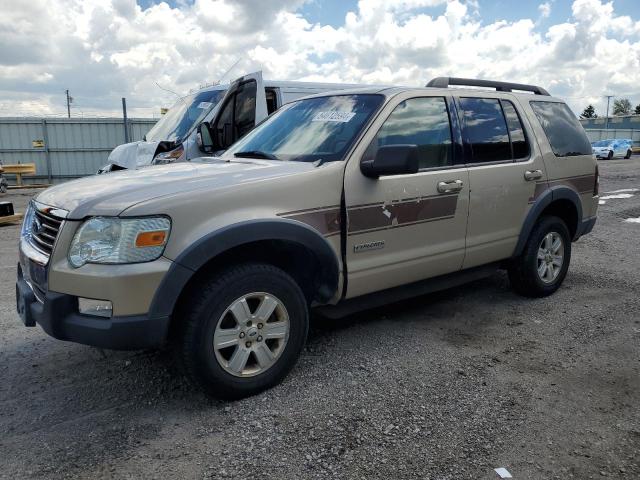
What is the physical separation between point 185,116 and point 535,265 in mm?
6411

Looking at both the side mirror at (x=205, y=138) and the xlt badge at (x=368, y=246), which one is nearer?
the xlt badge at (x=368, y=246)

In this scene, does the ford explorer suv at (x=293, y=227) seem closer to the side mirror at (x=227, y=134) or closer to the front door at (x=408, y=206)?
the front door at (x=408, y=206)

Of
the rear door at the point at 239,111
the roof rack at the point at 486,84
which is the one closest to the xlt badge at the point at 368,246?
the roof rack at the point at 486,84

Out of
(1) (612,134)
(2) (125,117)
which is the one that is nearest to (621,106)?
(1) (612,134)

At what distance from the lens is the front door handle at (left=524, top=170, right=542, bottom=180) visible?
15.2 feet

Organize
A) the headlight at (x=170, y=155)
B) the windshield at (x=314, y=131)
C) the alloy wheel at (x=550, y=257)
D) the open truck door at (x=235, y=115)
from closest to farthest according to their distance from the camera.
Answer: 1. the windshield at (x=314, y=131)
2. the alloy wheel at (x=550, y=257)
3. the open truck door at (x=235, y=115)
4. the headlight at (x=170, y=155)

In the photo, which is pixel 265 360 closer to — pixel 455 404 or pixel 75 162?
pixel 455 404

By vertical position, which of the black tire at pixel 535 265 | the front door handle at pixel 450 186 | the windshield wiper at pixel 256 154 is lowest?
the black tire at pixel 535 265

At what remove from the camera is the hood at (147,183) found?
2.84 metres

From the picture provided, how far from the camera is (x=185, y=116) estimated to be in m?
9.20

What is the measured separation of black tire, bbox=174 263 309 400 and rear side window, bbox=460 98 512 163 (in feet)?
6.51

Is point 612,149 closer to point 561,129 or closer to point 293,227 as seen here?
point 561,129

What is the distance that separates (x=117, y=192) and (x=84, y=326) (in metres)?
0.72

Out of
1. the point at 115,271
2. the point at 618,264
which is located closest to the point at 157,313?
the point at 115,271
